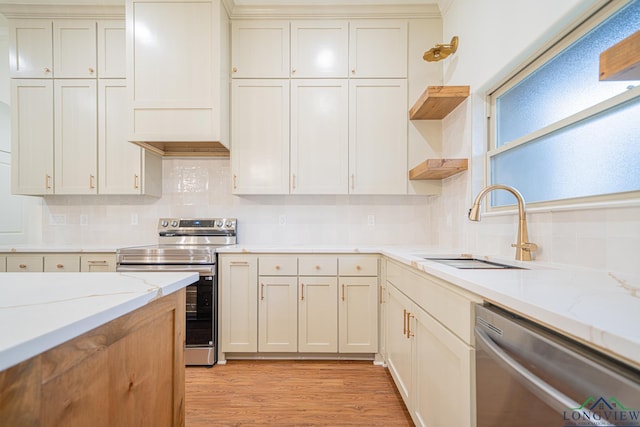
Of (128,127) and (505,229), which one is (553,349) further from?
(128,127)

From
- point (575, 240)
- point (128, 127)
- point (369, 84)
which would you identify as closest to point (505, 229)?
point (575, 240)

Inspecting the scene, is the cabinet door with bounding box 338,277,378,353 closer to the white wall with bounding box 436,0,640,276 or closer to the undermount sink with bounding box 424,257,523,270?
the undermount sink with bounding box 424,257,523,270

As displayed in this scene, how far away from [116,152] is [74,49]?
38.2 inches

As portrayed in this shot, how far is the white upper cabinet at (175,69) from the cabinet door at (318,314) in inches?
56.6

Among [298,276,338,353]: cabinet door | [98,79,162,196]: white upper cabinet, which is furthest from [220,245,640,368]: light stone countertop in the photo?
[98,79,162,196]: white upper cabinet

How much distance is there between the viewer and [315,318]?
2238mm

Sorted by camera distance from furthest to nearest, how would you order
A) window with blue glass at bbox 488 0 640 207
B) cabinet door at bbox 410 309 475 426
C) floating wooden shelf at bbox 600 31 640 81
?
window with blue glass at bbox 488 0 640 207 < cabinet door at bbox 410 309 475 426 < floating wooden shelf at bbox 600 31 640 81

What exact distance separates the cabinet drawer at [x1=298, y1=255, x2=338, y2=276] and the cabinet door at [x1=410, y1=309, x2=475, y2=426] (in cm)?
87

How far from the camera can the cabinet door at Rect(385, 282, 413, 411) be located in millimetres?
1539

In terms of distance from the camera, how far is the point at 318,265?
224 cm

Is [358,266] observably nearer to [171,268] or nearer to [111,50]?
→ [171,268]

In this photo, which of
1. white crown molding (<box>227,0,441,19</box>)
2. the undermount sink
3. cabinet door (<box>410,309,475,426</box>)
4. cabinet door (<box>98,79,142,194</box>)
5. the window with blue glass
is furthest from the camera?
cabinet door (<box>98,79,142,194</box>)

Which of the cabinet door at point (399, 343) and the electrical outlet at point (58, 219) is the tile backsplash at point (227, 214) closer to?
the electrical outlet at point (58, 219)

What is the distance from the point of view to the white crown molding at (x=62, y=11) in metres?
2.44
